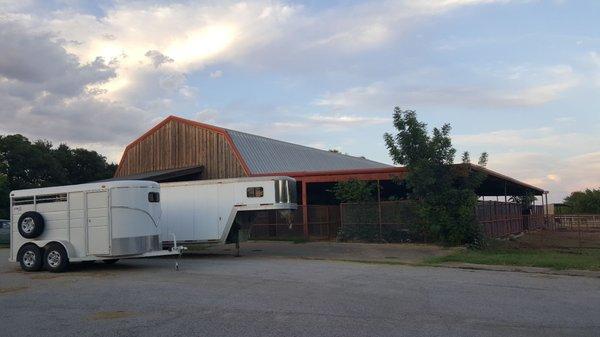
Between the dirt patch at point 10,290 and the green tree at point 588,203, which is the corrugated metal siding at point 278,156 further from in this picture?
the green tree at point 588,203

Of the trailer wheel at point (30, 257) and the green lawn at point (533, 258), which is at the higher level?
the trailer wheel at point (30, 257)

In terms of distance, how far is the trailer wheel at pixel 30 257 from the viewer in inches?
663

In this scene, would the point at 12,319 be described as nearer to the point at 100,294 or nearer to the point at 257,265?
the point at 100,294

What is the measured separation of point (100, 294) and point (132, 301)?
142 cm

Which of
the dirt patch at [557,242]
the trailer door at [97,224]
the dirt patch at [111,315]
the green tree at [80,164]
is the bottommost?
the dirt patch at [557,242]

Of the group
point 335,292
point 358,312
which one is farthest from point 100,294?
point 358,312

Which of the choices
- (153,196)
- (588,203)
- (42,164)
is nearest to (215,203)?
(153,196)

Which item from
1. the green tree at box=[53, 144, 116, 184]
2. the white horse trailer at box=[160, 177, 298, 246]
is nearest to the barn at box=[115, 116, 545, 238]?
the white horse trailer at box=[160, 177, 298, 246]

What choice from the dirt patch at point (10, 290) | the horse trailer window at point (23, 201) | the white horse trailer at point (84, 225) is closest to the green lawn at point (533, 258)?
the white horse trailer at point (84, 225)

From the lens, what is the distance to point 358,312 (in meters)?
9.77

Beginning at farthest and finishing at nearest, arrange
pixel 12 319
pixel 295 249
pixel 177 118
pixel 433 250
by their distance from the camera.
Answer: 1. pixel 177 118
2. pixel 295 249
3. pixel 433 250
4. pixel 12 319

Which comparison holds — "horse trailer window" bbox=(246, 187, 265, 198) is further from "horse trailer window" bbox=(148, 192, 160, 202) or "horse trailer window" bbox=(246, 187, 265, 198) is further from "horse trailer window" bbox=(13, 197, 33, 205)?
"horse trailer window" bbox=(13, 197, 33, 205)

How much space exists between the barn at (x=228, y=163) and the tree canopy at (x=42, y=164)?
13954 mm

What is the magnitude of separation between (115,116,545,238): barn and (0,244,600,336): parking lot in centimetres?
1347
